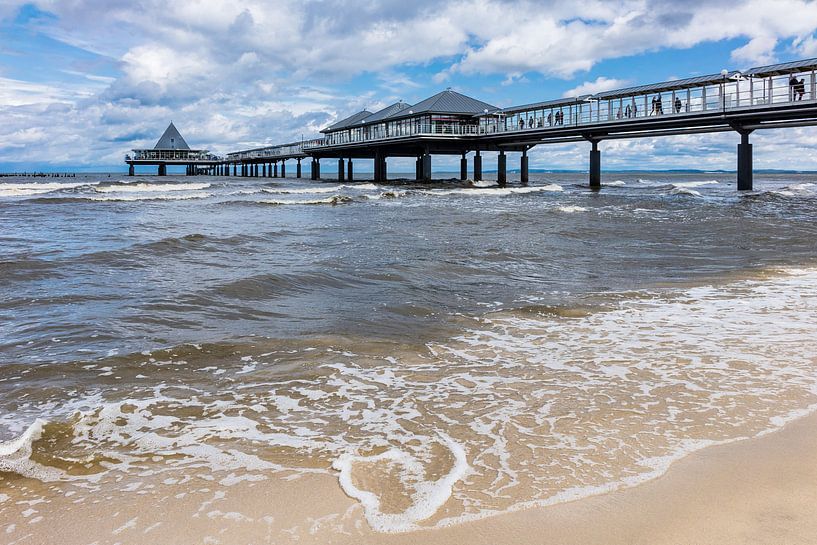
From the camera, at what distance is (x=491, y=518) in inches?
97.4

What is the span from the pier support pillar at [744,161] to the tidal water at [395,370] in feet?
66.5

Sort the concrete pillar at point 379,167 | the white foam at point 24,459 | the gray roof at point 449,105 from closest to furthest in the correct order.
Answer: the white foam at point 24,459 → the gray roof at point 449,105 → the concrete pillar at point 379,167

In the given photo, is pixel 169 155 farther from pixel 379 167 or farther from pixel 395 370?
pixel 395 370

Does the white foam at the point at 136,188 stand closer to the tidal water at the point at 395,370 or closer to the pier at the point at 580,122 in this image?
the pier at the point at 580,122

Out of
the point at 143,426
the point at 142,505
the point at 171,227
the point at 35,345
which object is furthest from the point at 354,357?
the point at 171,227

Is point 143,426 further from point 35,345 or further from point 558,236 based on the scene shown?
point 558,236

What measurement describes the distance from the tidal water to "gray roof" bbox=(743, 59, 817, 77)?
17.2 meters

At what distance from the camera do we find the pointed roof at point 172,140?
96.8 meters

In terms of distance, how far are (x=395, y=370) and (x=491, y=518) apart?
222 centimetres

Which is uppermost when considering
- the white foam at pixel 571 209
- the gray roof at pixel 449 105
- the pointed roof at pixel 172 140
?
the pointed roof at pixel 172 140

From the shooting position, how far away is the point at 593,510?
8.29ft

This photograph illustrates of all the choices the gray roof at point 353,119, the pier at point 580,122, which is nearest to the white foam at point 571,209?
the pier at point 580,122

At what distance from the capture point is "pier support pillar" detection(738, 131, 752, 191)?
28.5m

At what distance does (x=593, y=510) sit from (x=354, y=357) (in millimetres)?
2736
